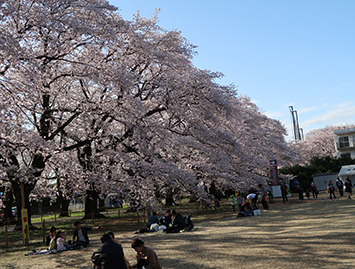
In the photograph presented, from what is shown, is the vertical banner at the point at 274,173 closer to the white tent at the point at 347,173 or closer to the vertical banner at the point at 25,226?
the white tent at the point at 347,173

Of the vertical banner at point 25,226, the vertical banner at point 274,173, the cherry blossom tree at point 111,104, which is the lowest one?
Answer: the vertical banner at point 25,226

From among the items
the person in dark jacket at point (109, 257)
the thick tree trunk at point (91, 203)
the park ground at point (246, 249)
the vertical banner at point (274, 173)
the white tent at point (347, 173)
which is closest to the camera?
the person in dark jacket at point (109, 257)

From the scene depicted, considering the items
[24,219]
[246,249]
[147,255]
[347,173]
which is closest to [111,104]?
[24,219]

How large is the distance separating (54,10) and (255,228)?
43.4ft

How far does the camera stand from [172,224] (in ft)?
51.5

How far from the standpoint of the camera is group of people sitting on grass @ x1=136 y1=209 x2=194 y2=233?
→ 15.4 meters

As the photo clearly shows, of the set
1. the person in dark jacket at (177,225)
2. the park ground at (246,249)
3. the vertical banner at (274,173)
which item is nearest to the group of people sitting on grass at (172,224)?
the person in dark jacket at (177,225)

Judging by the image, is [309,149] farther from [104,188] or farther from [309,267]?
[309,267]

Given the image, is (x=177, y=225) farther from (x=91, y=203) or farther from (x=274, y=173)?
(x=91, y=203)

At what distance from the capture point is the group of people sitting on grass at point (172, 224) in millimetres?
15438

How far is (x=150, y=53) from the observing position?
66.5 ft

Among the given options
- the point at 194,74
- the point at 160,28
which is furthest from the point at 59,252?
the point at 160,28

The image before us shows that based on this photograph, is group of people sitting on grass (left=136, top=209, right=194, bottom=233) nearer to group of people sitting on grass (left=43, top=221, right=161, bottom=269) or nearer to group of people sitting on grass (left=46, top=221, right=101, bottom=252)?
group of people sitting on grass (left=46, top=221, right=101, bottom=252)

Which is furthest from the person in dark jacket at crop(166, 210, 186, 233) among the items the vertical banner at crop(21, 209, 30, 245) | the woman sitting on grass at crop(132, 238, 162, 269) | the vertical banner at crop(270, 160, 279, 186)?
the vertical banner at crop(270, 160, 279, 186)
